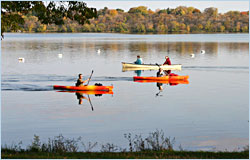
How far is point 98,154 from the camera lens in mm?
16500

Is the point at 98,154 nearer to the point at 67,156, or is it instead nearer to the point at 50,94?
the point at 67,156

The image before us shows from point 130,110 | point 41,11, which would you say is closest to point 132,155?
point 41,11

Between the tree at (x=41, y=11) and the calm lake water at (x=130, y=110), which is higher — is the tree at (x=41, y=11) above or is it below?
above

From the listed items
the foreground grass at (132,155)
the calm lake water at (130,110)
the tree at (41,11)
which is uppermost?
the tree at (41,11)

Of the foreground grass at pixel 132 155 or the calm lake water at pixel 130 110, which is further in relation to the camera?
the calm lake water at pixel 130 110

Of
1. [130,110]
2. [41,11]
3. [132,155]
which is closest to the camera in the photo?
[132,155]

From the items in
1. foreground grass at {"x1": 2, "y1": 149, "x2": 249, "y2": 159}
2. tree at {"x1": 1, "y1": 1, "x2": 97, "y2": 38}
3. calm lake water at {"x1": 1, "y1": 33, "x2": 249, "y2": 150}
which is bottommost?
calm lake water at {"x1": 1, "y1": 33, "x2": 249, "y2": 150}

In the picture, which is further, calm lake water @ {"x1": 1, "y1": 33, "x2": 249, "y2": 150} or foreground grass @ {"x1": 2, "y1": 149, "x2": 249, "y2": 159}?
calm lake water @ {"x1": 1, "y1": 33, "x2": 249, "y2": 150}

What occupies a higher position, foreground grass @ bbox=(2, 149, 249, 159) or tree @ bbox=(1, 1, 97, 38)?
tree @ bbox=(1, 1, 97, 38)

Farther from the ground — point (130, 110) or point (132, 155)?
point (132, 155)

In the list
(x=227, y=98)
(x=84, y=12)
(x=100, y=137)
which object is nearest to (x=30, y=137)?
(x=100, y=137)

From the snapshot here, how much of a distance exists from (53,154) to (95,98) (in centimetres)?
2258

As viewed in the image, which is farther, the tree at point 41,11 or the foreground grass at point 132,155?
the tree at point 41,11

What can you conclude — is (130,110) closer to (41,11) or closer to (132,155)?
(41,11)
